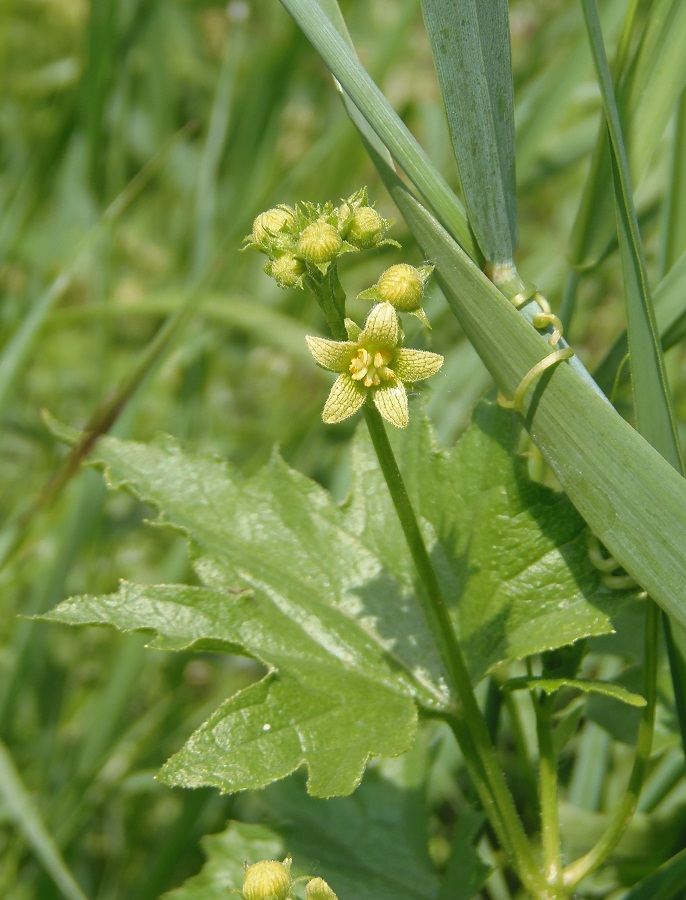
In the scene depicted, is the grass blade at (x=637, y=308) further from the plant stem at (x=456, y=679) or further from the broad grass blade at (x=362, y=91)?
the plant stem at (x=456, y=679)

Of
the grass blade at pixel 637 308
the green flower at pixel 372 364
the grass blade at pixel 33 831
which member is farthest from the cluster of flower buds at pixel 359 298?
the grass blade at pixel 33 831

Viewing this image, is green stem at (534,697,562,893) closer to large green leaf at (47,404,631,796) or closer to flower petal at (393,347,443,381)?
large green leaf at (47,404,631,796)

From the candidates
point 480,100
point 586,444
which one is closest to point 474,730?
point 586,444

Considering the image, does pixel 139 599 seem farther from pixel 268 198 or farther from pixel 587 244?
pixel 268 198

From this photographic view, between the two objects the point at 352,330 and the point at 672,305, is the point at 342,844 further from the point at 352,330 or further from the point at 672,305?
the point at 672,305

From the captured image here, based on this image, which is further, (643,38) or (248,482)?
(248,482)

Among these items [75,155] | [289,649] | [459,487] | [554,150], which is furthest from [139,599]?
[75,155]

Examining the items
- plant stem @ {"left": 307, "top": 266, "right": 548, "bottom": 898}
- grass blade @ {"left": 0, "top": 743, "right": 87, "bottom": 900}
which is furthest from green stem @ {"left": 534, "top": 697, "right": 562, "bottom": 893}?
grass blade @ {"left": 0, "top": 743, "right": 87, "bottom": 900}
